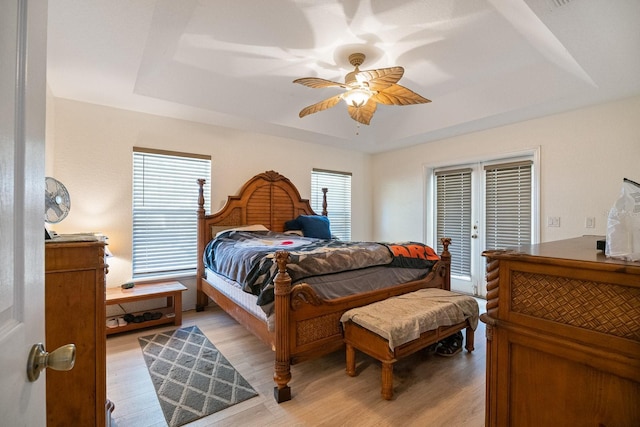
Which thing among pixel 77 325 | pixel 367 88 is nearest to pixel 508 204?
pixel 367 88

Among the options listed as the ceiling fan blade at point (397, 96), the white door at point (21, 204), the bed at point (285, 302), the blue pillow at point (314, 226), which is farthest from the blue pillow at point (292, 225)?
→ the white door at point (21, 204)

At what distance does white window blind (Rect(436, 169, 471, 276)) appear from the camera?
425cm

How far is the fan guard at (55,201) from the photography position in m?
1.59

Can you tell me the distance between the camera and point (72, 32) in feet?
6.17

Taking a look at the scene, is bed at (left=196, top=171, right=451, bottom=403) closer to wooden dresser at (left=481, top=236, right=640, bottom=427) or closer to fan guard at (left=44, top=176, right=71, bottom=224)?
wooden dresser at (left=481, top=236, right=640, bottom=427)

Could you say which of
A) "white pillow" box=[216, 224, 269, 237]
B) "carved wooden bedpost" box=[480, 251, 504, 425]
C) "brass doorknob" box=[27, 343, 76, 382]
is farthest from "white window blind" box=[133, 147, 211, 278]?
"carved wooden bedpost" box=[480, 251, 504, 425]

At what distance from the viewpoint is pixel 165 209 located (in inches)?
139

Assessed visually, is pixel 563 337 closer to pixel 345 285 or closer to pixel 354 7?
pixel 345 285

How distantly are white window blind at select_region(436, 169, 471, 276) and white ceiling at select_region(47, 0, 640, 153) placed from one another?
0.86 metres

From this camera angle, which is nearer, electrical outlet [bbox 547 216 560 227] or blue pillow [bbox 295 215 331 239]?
electrical outlet [bbox 547 216 560 227]

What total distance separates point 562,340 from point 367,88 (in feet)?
6.75

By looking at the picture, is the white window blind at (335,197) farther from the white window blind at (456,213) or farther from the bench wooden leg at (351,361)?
the bench wooden leg at (351,361)

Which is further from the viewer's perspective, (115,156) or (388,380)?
(115,156)

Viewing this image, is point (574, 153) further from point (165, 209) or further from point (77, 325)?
point (165, 209)
